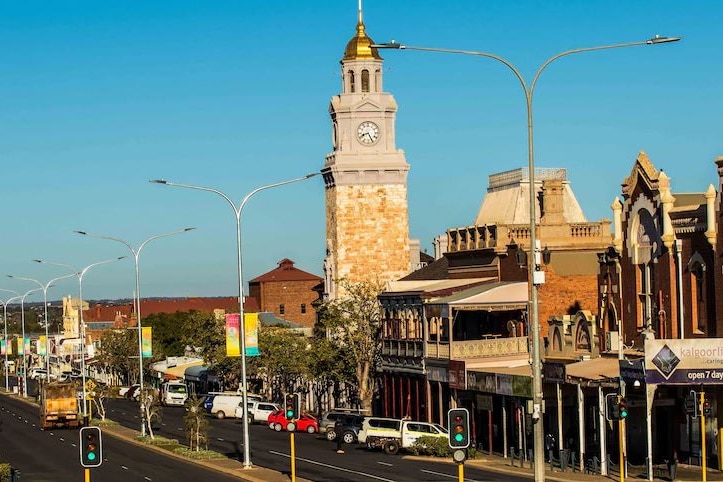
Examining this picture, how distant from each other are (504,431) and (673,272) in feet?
36.2

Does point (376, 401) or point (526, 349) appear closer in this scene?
point (526, 349)

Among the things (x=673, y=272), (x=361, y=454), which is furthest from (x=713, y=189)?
(x=361, y=454)

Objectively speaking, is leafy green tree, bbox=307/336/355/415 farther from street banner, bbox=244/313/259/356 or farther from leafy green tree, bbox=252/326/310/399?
street banner, bbox=244/313/259/356

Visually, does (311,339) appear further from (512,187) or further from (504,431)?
(504,431)

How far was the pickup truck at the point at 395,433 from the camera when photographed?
65.8 meters

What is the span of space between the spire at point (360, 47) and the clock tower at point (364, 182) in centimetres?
7

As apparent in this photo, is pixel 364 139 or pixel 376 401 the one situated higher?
pixel 364 139

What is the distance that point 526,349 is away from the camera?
71.9 m

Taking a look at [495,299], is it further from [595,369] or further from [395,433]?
[595,369]

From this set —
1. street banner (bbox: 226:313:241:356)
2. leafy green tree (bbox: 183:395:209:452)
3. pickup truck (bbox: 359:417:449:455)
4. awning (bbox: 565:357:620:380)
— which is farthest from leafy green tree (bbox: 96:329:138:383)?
awning (bbox: 565:357:620:380)

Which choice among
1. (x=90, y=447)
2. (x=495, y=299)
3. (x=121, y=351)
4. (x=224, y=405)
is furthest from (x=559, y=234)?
(x=121, y=351)

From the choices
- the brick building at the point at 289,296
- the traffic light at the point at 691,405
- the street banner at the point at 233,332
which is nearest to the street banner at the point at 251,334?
the street banner at the point at 233,332

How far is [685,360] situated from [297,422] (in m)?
37.4

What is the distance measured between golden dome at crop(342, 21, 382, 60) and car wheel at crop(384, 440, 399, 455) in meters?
45.8
